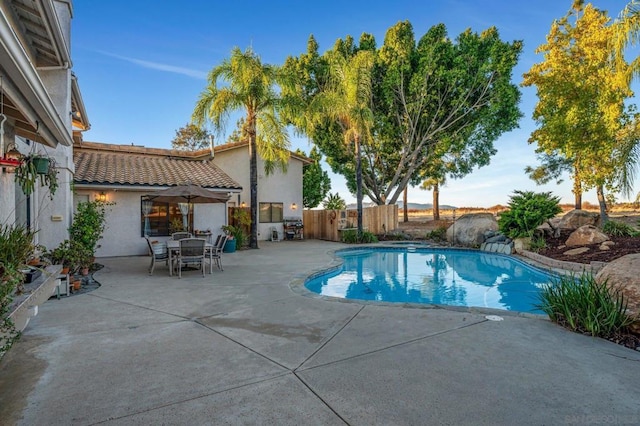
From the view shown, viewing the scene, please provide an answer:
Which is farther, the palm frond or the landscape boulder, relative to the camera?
the palm frond

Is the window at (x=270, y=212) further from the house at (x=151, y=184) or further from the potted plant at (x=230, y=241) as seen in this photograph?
the potted plant at (x=230, y=241)

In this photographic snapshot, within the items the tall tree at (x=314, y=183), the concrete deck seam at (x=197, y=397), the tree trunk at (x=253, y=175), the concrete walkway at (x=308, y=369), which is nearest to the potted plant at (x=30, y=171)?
the concrete walkway at (x=308, y=369)

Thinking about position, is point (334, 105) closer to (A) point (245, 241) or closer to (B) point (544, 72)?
(A) point (245, 241)

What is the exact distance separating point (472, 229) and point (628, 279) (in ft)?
41.5

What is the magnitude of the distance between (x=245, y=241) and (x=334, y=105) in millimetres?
7598

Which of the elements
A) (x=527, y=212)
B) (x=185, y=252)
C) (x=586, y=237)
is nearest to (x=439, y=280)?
(x=586, y=237)

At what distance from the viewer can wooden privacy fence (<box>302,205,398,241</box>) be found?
19422 millimetres

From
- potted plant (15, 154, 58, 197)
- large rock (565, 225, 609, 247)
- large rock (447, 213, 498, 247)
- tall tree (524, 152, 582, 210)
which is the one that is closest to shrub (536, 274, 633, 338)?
potted plant (15, 154, 58, 197)

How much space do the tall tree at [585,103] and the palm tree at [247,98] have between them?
12.7 meters

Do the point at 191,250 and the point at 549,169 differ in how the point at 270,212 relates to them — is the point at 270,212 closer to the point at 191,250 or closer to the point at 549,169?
the point at 191,250

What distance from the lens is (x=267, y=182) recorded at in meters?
19.6

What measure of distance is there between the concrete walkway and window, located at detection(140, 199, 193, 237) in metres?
8.45

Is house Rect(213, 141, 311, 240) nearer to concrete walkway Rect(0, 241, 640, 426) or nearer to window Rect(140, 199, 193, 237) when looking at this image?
window Rect(140, 199, 193, 237)

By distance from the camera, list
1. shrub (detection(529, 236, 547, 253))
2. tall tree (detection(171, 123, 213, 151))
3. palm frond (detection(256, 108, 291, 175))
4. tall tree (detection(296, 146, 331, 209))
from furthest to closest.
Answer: tall tree (detection(171, 123, 213, 151)) < tall tree (detection(296, 146, 331, 209)) < palm frond (detection(256, 108, 291, 175)) < shrub (detection(529, 236, 547, 253))
